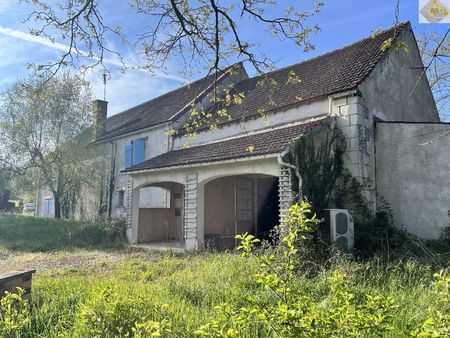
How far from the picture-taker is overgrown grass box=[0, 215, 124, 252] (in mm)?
13055

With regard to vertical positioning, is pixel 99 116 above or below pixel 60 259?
above

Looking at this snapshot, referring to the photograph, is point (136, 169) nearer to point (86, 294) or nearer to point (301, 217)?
point (86, 294)

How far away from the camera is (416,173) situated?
992 cm

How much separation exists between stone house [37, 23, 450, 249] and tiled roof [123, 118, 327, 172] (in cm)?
6

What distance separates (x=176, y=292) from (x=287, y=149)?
15.3 ft

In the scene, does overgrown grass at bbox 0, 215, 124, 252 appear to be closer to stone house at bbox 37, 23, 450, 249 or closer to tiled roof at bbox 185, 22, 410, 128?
stone house at bbox 37, 23, 450, 249

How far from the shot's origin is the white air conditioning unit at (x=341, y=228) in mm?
8180

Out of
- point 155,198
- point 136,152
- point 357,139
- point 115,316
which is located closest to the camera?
point 115,316

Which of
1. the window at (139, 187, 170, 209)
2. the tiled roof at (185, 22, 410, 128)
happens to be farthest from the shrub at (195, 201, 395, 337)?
the window at (139, 187, 170, 209)

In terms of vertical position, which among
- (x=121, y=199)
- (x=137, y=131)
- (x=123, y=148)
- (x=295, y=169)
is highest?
(x=137, y=131)

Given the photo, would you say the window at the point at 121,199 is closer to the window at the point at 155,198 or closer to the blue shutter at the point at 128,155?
the blue shutter at the point at 128,155

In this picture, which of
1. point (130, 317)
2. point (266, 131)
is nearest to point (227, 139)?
point (266, 131)

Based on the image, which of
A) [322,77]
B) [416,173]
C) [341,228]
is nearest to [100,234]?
[341,228]

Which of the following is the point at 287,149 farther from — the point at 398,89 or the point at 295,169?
the point at 398,89
